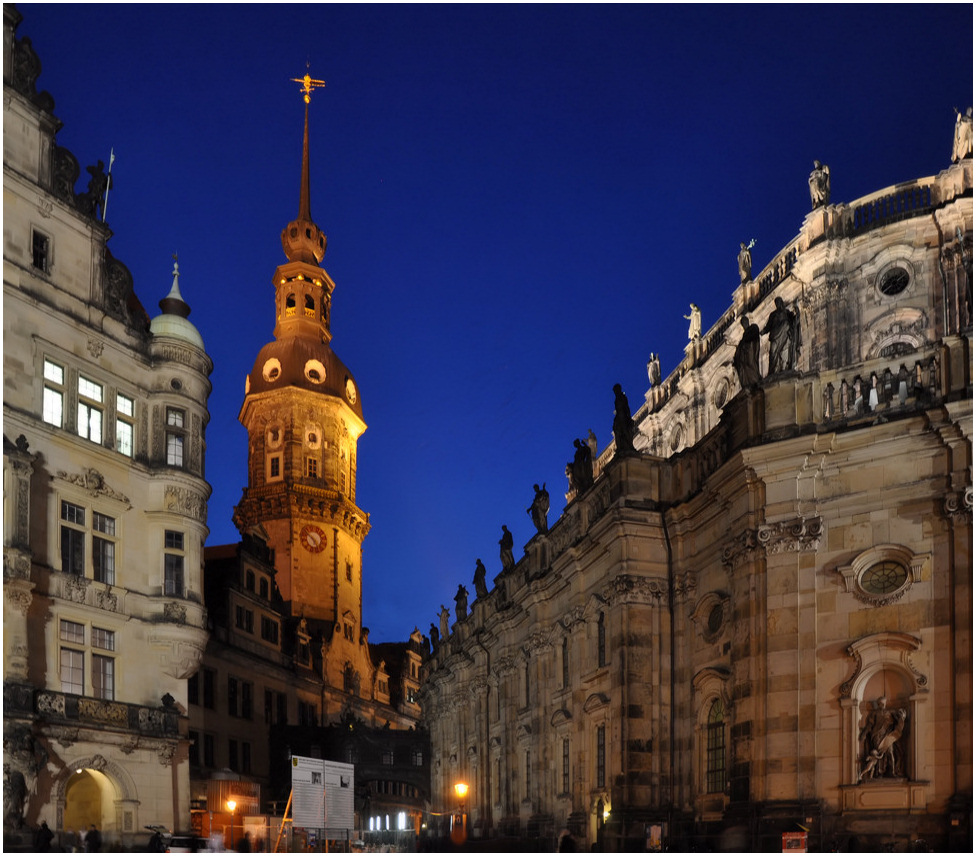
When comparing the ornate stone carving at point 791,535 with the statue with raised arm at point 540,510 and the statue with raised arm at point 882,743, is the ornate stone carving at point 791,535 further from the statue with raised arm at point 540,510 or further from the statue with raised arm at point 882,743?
the statue with raised arm at point 540,510

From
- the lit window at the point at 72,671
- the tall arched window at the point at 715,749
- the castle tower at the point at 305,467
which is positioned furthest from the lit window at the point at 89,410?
the castle tower at the point at 305,467

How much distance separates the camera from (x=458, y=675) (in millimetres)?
62250

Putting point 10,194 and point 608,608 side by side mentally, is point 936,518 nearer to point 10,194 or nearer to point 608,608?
point 608,608

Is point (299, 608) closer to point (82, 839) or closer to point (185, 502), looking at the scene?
point (185, 502)

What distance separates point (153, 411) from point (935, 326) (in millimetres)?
27124

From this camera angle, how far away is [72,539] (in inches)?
1380

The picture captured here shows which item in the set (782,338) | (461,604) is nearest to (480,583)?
(461,604)

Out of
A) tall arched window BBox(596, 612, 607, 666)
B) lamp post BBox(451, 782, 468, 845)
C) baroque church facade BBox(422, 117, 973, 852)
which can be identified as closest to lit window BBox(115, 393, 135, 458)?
baroque church facade BBox(422, 117, 973, 852)

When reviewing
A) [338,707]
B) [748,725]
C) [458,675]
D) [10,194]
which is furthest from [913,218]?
[338,707]

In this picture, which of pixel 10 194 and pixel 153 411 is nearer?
pixel 10 194

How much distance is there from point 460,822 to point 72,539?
1005 inches

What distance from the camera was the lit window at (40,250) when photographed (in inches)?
1387

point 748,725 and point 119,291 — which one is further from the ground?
point 119,291

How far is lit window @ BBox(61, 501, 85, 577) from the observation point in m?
34.6
